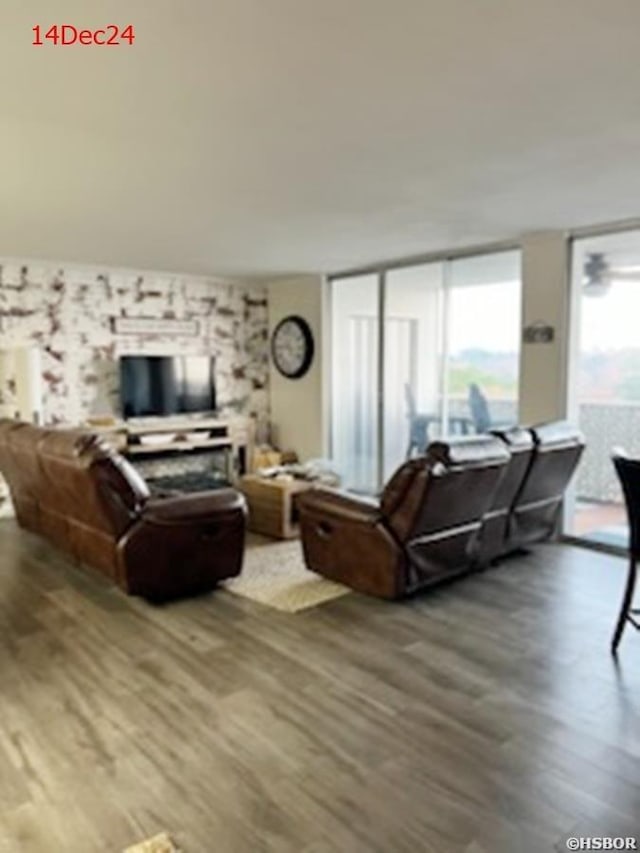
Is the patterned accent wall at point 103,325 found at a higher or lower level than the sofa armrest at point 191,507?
higher

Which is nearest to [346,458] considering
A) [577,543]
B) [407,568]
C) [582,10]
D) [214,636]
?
[577,543]

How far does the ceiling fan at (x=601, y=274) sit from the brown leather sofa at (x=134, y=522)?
3764 millimetres

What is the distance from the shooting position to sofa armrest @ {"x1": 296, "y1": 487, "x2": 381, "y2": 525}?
371 centimetres

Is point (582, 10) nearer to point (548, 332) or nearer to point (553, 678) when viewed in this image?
point (553, 678)

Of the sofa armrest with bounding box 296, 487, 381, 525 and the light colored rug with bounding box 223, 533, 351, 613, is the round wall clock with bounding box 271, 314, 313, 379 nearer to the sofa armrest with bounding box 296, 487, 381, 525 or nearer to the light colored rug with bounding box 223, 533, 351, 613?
the light colored rug with bounding box 223, 533, 351, 613

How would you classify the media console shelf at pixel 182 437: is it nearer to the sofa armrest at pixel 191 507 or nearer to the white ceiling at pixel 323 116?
the white ceiling at pixel 323 116

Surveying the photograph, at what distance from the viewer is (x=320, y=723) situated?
251cm

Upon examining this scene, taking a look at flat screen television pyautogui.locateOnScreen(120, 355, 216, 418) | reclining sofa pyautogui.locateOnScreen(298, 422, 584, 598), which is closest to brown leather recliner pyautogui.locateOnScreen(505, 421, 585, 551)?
reclining sofa pyautogui.locateOnScreen(298, 422, 584, 598)

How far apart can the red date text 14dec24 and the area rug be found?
2354mm

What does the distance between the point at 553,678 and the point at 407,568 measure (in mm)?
1011

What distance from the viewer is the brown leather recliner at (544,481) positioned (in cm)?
423

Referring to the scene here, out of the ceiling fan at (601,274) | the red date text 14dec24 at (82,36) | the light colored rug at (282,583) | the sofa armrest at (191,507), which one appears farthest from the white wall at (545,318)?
the red date text 14dec24 at (82,36)

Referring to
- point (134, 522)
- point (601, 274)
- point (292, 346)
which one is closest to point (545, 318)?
point (601, 274)

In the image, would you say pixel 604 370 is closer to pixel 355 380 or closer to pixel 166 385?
pixel 355 380
